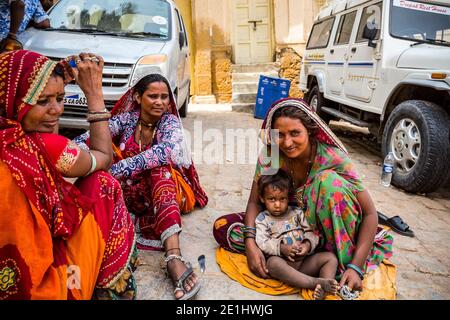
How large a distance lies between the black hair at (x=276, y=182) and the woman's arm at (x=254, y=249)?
58 millimetres

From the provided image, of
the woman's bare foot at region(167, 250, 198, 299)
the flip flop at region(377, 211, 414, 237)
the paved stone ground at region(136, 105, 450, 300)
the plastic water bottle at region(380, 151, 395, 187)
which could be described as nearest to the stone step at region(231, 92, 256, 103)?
the paved stone ground at region(136, 105, 450, 300)

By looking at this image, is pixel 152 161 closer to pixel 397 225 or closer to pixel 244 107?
pixel 397 225

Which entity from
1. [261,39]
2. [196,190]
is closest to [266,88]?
[261,39]

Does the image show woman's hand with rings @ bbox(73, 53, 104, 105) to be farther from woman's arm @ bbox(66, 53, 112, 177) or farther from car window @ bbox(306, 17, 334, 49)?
car window @ bbox(306, 17, 334, 49)

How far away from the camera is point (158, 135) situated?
8.41 feet

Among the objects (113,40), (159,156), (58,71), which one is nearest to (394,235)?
(159,156)

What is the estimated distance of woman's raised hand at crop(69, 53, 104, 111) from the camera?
164 cm

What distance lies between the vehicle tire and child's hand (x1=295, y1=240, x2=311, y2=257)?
2.01 metres

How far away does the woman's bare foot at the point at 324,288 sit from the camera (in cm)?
173

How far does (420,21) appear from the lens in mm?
4266

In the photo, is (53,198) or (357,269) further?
(357,269)

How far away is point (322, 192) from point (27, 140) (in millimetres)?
1401

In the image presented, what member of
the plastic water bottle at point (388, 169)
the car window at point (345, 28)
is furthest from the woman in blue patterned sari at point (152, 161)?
the car window at point (345, 28)

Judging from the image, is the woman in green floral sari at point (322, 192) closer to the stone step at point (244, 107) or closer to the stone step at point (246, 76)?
the stone step at point (244, 107)
